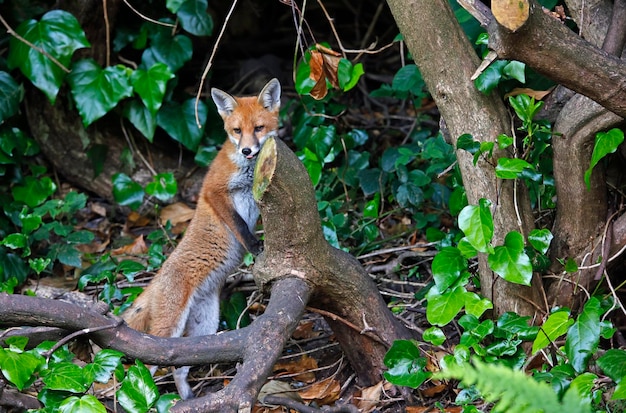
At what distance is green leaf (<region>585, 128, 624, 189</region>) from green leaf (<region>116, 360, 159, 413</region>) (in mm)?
2473

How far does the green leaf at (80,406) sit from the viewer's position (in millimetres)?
3404

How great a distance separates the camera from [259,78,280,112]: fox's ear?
6086mm

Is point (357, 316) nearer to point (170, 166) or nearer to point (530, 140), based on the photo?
point (530, 140)

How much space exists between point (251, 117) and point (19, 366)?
2.93m

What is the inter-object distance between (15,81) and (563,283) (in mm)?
5270

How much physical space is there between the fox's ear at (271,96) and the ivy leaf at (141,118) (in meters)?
1.51

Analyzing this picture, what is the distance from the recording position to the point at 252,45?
9.20 metres

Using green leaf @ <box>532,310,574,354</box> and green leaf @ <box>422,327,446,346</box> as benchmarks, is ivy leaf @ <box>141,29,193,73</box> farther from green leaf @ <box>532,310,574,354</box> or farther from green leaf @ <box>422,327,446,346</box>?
green leaf @ <box>532,310,574,354</box>

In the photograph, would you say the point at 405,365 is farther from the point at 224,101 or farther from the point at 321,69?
the point at 224,101

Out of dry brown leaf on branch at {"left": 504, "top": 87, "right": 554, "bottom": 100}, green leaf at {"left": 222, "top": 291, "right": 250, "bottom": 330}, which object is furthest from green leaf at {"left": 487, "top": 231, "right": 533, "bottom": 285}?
green leaf at {"left": 222, "top": 291, "right": 250, "bottom": 330}

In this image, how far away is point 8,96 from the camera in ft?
22.6

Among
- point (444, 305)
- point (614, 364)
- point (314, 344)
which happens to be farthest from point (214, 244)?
point (614, 364)

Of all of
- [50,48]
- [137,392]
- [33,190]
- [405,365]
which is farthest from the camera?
[33,190]

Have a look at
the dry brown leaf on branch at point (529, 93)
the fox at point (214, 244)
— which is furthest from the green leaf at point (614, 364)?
the fox at point (214, 244)
